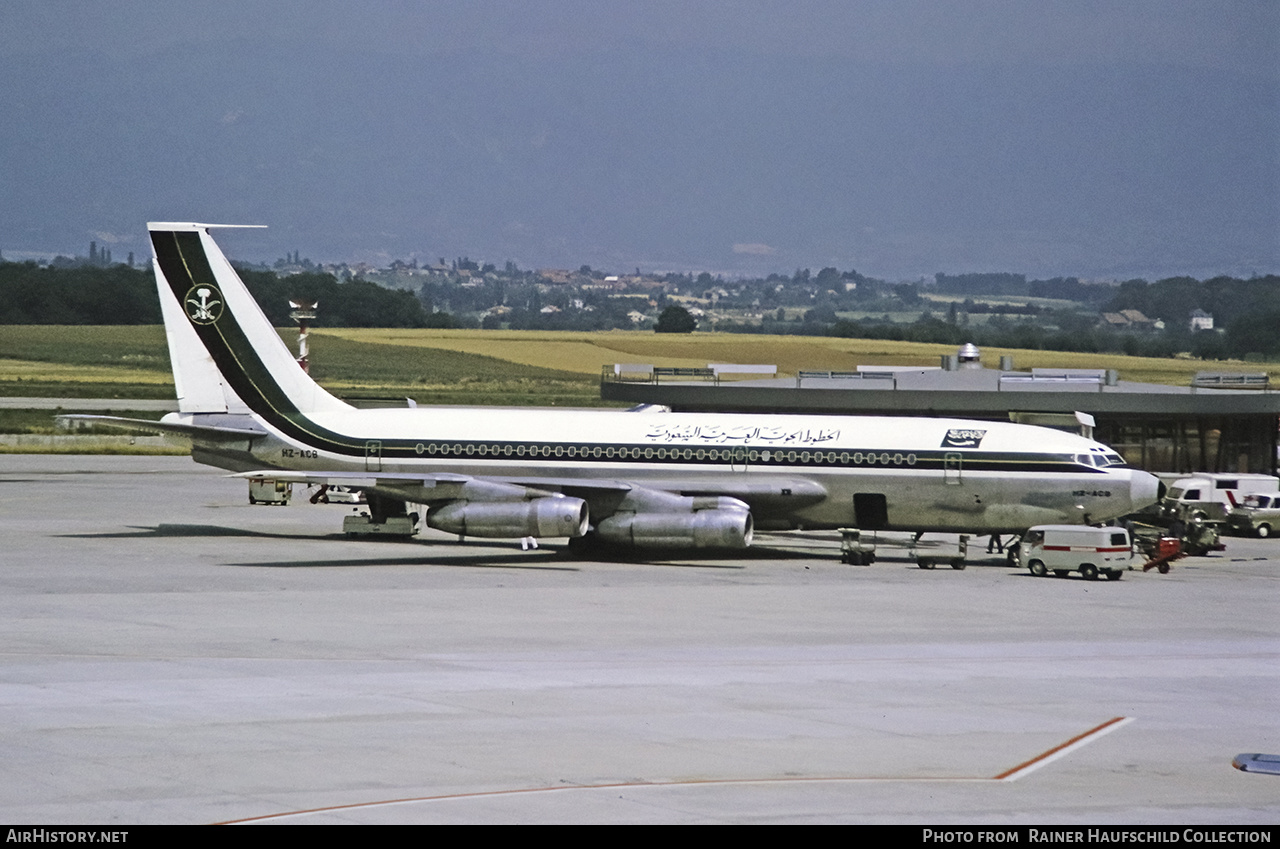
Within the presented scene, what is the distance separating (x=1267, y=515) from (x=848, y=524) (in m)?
19.6

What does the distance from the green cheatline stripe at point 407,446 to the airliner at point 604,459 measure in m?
0.04

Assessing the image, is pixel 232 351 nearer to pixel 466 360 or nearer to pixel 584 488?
pixel 584 488

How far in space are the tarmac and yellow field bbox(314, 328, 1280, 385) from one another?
77.9m

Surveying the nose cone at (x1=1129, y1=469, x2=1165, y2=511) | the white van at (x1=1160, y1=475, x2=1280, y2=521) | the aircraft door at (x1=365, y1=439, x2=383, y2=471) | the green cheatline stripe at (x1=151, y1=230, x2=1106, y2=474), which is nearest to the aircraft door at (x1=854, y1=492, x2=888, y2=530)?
the green cheatline stripe at (x1=151, y1=230, x2=1106, y2=474)

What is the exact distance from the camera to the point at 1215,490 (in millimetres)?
56000

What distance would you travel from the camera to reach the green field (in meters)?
120

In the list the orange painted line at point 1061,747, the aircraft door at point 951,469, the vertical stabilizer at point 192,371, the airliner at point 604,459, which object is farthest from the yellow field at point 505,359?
the orange painted line at point 1061,747

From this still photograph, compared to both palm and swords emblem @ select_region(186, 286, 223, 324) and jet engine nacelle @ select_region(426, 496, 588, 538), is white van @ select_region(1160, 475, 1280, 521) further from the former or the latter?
Answer: palm and swords emblem @ select_region(186, 286, 223, 324)

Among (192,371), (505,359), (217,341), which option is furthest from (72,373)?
(217,341)

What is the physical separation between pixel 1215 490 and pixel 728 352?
4038 inches

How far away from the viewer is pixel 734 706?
23.9 meters

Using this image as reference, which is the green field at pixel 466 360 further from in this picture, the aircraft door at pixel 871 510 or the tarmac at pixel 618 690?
the tarmac at pixel 618 690

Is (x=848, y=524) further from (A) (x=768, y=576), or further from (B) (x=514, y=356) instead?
(B) (x=514, y=356)

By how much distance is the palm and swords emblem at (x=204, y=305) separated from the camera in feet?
163
